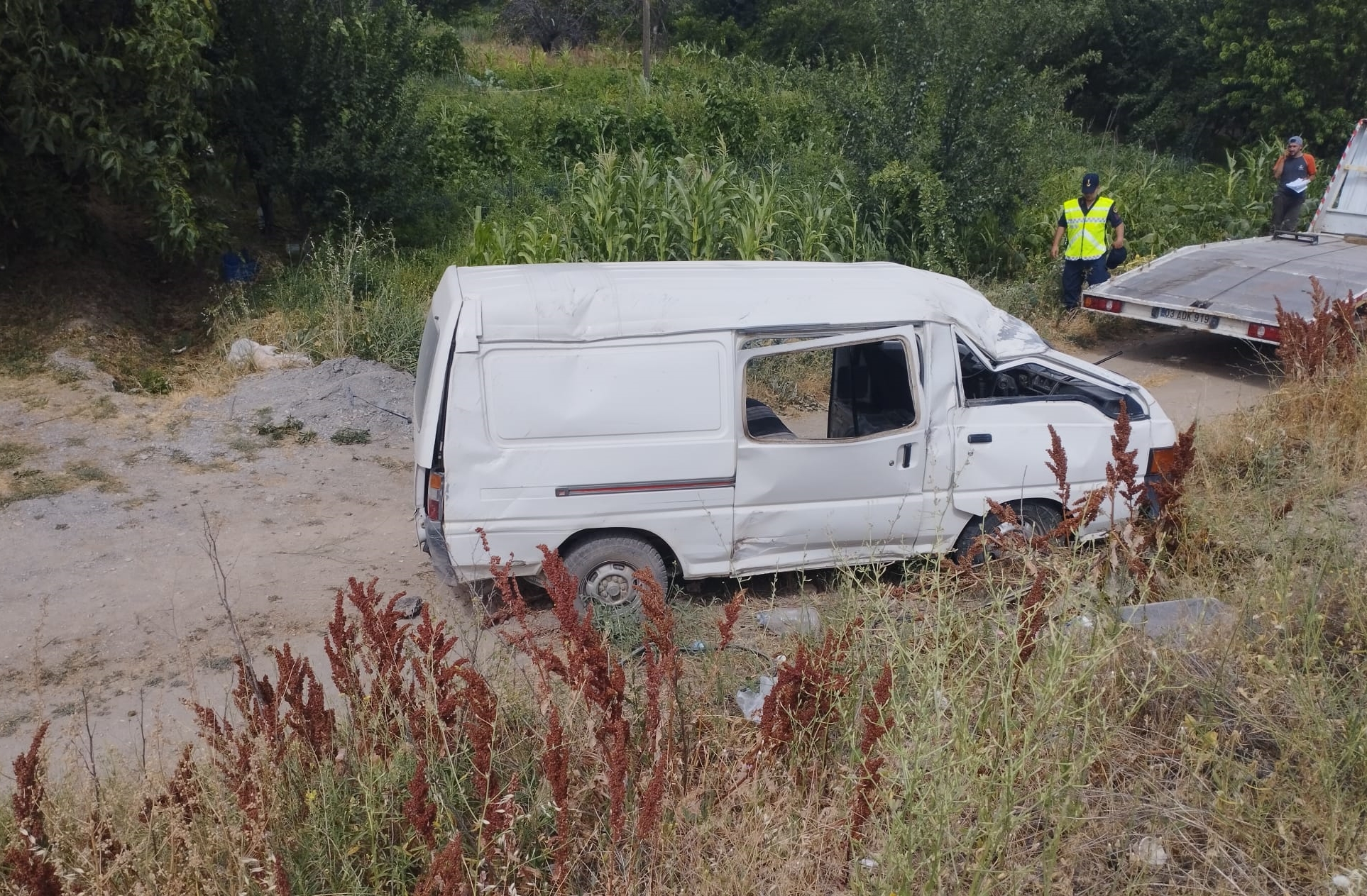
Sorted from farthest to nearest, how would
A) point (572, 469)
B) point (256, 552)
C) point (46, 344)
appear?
point (46, 344) → point (256, 552) → point (572, 469)

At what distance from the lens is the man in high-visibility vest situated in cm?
1202

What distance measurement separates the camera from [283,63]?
40.3 feet

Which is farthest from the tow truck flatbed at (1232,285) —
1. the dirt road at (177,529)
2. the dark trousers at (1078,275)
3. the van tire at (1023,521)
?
the van tire at (1023,521)

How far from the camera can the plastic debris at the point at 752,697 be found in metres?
4.36

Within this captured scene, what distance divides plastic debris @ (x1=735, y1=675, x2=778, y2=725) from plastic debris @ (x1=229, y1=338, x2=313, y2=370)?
7.16m

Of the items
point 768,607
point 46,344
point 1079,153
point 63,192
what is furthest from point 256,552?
point 1079,153

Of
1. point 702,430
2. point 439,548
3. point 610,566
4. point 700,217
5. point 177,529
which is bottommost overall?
point 177,529

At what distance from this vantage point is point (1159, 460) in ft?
21.1

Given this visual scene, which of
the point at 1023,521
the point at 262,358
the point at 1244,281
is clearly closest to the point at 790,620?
the point at 1023,521

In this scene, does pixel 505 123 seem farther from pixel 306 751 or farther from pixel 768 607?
pixel 306 751

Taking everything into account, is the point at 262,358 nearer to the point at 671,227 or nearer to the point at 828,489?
the point at 671,227

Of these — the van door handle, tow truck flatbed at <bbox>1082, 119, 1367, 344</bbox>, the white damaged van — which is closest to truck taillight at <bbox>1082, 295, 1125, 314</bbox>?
tow truck flatbed at <bbox>1082, 119, 1367, 344</bbox>

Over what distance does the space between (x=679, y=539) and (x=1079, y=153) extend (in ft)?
53.2

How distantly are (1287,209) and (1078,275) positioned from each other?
4.29 m
